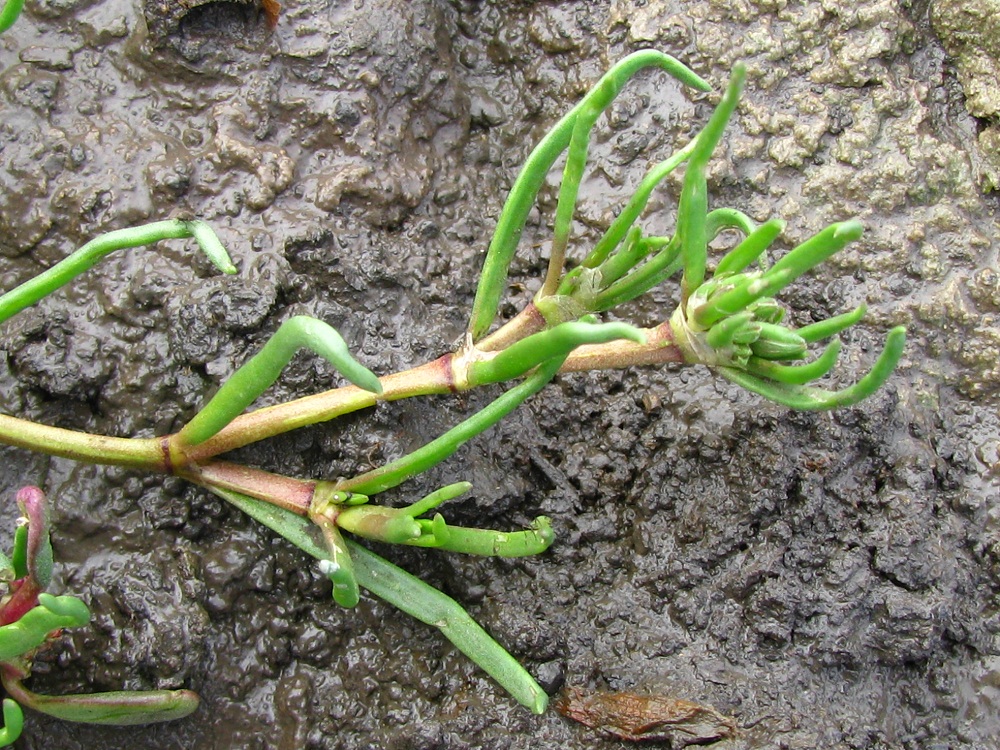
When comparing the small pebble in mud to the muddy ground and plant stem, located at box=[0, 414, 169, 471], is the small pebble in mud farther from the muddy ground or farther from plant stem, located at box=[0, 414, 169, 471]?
plant stem, located at box=[0, 414, 169, 471]

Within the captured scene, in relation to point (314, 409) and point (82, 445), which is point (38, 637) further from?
point (314, 409)

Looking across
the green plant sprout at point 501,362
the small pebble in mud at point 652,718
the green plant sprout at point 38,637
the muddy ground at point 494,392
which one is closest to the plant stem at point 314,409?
the green plant sprout at point 501,362

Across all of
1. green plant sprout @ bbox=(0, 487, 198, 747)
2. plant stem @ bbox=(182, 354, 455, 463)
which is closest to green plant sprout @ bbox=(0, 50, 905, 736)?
plant stem @ bbox=(182, 354, 455, 463)

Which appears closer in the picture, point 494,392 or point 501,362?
point 501,362

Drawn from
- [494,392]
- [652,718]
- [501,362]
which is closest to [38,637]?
[501,362]

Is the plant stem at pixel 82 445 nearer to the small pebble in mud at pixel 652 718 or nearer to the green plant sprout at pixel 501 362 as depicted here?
the green plant sprout at pixel 501 362

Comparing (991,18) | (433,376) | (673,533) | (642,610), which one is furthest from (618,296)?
(991,18)
